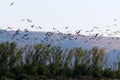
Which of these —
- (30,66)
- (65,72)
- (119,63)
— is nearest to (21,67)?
(30,66)

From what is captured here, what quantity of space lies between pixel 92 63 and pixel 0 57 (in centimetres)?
2242

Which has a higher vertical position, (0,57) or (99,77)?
(0,57)

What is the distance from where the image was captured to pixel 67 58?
10006 cm

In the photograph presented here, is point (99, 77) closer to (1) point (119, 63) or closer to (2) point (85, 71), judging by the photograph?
(2) point (85, 71)

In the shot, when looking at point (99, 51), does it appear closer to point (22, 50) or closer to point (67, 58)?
point (67, 58)

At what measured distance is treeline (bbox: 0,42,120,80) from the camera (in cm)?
8288

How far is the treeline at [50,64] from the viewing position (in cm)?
8288

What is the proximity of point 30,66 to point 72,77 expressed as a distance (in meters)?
8.99

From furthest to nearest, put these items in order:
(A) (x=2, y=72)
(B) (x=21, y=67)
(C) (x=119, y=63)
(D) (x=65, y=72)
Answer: (C) (x=119, y=63) → (D) (x=65, y=72) → (B) (x=21, y=67) → (A) (x=2, y=72)

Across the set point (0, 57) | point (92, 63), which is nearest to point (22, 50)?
point (0, 57)

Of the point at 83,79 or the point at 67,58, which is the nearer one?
the point at 83,79

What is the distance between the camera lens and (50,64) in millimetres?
89750

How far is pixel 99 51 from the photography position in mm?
103625

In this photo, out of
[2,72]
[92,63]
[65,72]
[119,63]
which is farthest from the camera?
[119,63]
